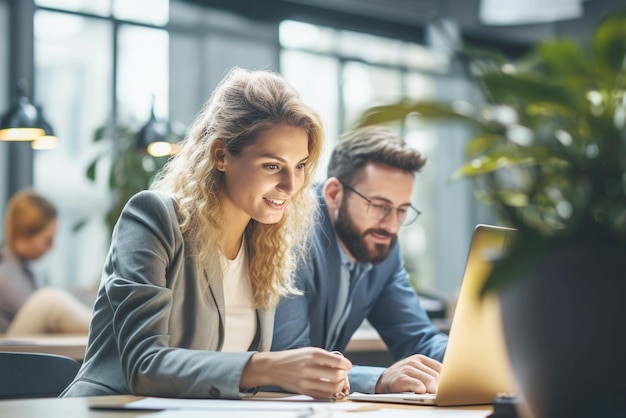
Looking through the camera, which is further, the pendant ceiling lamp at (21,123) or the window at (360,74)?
the window at (360,74)

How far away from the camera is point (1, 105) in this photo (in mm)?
7176

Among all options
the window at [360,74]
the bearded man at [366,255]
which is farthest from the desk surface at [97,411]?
the window at [360,74]

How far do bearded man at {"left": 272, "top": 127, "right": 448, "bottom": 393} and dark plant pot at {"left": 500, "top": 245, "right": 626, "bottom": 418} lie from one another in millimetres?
1384

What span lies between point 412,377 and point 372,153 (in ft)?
3.28

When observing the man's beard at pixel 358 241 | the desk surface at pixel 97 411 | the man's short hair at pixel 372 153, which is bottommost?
the desk surface at pixel 97 411

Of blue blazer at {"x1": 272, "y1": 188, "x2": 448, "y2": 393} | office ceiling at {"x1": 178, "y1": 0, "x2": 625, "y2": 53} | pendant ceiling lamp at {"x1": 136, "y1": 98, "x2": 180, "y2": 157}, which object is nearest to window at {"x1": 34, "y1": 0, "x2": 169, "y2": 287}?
office ceiling at {"x1": 178, "y1": 0, "x2": 625, "y2": 53}

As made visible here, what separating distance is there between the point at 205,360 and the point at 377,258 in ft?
3.88

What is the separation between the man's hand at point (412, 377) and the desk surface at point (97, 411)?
0.73 ft

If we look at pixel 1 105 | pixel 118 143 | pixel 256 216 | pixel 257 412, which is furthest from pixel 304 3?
pixel 257 412

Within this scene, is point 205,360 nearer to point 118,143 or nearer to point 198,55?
point 118,143

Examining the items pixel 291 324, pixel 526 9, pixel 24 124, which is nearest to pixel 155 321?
pixel 291 324

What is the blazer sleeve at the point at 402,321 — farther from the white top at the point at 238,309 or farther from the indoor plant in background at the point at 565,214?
the indoor plant in background at the point at 565,214

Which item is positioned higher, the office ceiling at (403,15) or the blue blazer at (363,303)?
the office ceiling at (403,15)

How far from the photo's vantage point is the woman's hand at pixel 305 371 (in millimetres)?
1496
